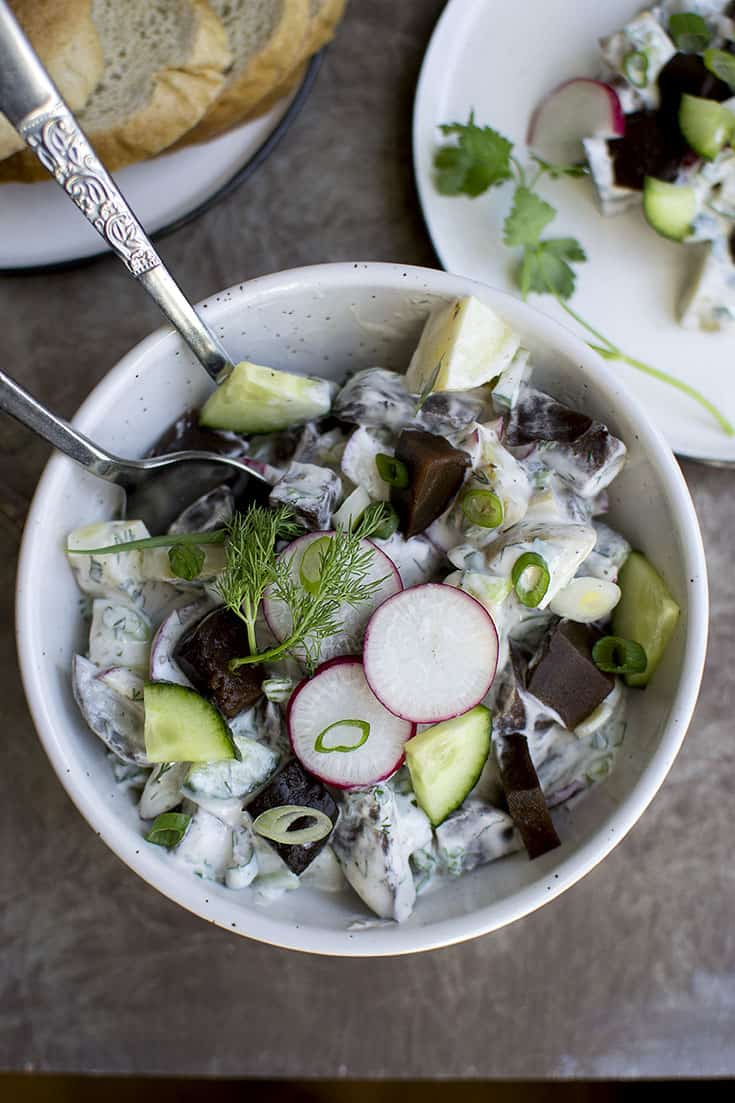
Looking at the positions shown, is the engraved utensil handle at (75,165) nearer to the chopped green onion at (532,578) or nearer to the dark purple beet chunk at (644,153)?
the chopped green onion at (532,578)

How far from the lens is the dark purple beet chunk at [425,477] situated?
50.1 inches

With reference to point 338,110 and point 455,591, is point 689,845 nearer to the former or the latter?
point 455,591

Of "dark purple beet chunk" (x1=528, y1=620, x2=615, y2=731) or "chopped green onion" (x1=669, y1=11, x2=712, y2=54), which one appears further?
"chopped green onion" (x1=669, y1=11, x2=712, y2=54)

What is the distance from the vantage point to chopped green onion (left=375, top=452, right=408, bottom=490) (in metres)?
1.32

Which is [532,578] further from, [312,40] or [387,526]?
[312,40]

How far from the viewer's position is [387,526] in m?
1.33

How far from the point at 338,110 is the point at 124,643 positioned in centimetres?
106

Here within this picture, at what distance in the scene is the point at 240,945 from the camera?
1.72 metres

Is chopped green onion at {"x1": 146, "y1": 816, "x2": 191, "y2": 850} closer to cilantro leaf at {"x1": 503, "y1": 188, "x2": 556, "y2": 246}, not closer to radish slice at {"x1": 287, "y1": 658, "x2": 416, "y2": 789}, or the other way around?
radish slice at {"x1": 287, "y1": 658, "x2": 416, "y2": 789}

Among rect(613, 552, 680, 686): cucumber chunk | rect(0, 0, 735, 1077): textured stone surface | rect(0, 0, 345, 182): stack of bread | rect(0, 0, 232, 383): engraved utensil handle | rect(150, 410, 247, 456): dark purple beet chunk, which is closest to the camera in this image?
rect(0, 0, 232, 383): engraved utensil handle

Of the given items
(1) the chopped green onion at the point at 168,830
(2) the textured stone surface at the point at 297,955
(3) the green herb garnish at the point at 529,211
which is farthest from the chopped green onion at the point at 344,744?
(3) the green herb garnish at the point at 529,211

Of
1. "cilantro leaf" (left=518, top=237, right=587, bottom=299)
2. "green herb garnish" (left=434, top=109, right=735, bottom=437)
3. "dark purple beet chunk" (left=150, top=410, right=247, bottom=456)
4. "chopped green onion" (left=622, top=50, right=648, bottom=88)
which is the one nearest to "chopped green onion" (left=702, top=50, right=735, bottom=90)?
"green herb garnish" (left=434, top=109, right=735, bottom=437)

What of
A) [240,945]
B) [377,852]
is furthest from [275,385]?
[240,945]

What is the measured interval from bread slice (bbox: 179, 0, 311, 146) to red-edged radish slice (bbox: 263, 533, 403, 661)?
79 centimetres
